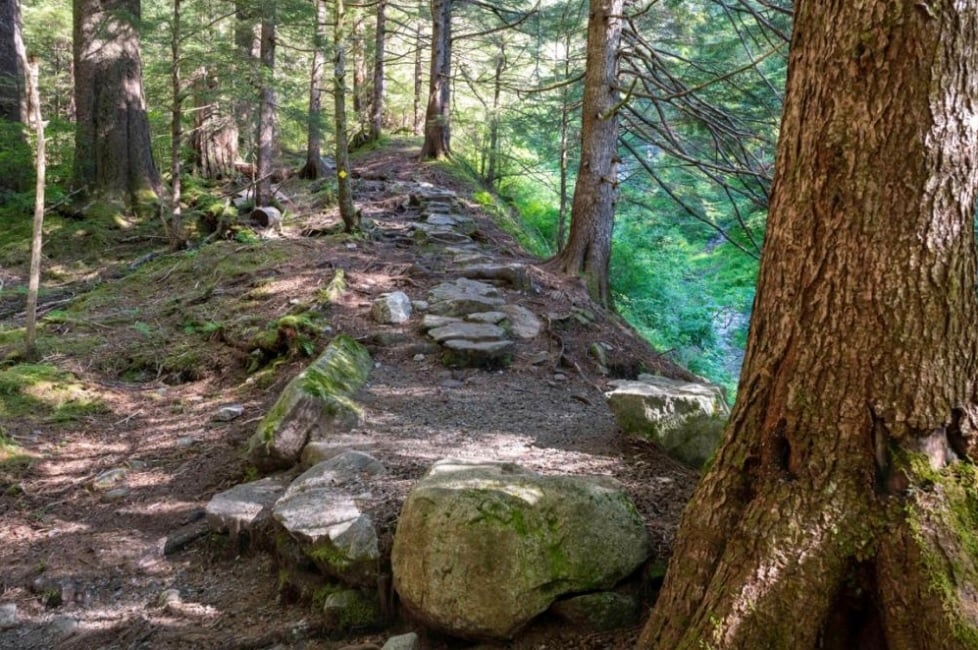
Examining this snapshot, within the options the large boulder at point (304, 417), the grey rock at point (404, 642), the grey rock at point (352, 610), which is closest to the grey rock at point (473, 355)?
the large boulder at point (304, 417)

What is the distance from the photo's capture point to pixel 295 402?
4.52 m

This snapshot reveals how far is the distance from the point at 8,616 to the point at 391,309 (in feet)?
13.0

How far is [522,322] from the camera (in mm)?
6730

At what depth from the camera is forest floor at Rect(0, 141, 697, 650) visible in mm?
3279

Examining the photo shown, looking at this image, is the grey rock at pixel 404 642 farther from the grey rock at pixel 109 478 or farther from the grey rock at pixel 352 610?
the grey rock at pixel 109 478

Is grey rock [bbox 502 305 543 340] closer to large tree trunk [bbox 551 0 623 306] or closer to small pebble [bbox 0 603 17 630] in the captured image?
large tree trunk [bbox 551 0 623 306]

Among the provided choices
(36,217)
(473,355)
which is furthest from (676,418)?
(36,217)

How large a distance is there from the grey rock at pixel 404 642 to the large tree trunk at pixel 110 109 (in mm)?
10457

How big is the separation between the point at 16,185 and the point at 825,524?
13732 mm

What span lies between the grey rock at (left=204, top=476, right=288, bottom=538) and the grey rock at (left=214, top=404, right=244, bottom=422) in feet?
4.15

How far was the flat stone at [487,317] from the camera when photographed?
6.63 m

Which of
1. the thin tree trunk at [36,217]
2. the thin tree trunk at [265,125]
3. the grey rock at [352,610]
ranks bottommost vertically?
the grey rock at [352,610]

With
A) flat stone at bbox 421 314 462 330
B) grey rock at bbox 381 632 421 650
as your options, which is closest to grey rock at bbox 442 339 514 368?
flat stone at bbox 421 314 462 330

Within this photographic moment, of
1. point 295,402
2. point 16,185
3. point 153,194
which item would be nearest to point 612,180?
point 295,402
